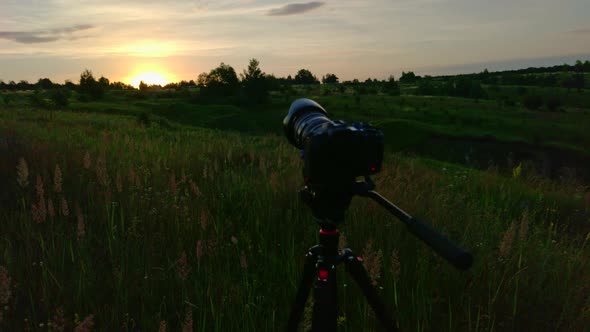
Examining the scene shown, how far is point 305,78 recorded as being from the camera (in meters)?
184

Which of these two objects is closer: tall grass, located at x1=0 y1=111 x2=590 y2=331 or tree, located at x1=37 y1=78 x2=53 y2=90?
tall grass, located at x1=0 y1=111 x2=590 y2=331

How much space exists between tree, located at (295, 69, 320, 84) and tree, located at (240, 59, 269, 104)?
313ft

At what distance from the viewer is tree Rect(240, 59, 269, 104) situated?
8288cm

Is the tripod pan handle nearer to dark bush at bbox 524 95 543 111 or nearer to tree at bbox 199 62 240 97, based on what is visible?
tree at bbox 199 62 240 97

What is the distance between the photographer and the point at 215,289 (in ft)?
10.1

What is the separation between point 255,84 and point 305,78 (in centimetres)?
10322

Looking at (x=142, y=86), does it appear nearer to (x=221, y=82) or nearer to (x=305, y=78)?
(x=221, y=82)

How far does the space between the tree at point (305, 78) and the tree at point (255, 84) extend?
95517 mm

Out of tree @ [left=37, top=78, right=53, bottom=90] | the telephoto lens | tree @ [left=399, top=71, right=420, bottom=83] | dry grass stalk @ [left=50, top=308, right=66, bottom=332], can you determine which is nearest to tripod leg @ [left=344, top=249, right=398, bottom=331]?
the telephoto lens

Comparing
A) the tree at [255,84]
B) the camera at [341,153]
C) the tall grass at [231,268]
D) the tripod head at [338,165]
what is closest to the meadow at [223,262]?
the tall grass at [231,268]

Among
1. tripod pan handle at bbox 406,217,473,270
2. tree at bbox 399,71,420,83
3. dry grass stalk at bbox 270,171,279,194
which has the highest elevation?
tree at bbox 399,71,420,83

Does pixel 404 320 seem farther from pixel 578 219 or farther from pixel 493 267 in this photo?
pixel 578 219

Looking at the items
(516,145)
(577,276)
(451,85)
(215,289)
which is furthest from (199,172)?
(451,85)

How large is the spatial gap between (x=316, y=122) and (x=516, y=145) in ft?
182
